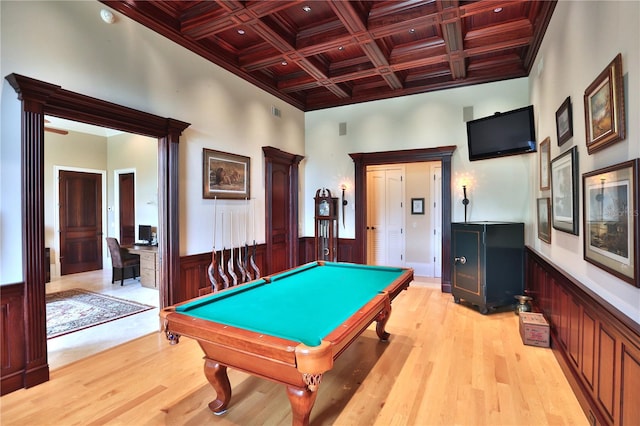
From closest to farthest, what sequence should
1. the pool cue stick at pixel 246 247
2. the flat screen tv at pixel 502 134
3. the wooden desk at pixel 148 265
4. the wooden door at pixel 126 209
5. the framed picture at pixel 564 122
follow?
the framed picture at pixel 564 122, the flat screen tv at pixel 502 134, the pool cue stick at pixel 246 247, the wooden desk at pixel 148 265, the wooden door at pixel 126 209

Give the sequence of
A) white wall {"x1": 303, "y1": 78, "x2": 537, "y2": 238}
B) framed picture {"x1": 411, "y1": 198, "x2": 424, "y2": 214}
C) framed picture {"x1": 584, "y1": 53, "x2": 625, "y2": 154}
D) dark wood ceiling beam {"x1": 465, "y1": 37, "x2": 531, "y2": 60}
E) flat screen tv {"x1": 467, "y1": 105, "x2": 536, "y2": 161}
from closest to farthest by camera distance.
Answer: framed picture {"x1": 584, "y1": 53, "x2": 625, "y2": 154} < dark wood ceiling beam {"x1": 465, "y1": 37, "x2": 531, "y2": 60} < flat screen tv {"x1": 467, "y1": 105, "x2": 536, "y2": 161} < white wall {"x1": 303, "y1": 78, "x2": 537, "y2": 238} < framed picture {"x1": 411, "y1": 198, "x2": 424, "y2": 214}

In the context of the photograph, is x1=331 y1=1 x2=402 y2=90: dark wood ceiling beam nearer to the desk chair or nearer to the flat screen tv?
the flat screen tv

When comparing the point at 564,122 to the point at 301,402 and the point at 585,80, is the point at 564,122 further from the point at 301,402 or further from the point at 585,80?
the point at 301,402

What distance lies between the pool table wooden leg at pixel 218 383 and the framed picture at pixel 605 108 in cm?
289

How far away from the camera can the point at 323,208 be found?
6395 millimetres

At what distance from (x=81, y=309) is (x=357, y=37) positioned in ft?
17.8

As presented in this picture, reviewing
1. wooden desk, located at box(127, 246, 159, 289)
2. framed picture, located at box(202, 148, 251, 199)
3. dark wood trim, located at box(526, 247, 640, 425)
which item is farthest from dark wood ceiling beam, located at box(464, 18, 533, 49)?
wooden desk, located at box(127, 246, 159, 289)

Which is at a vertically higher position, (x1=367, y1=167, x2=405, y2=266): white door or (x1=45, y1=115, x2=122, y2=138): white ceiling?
(x1=45, y1=115, x2=122, y2=138): white ceiling

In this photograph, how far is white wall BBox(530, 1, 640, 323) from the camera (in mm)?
1658

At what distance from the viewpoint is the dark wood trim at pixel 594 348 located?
1.61 m

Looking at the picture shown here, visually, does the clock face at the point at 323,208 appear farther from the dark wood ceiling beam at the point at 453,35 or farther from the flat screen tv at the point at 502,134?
the dark wood ceiling beam at the point at 453,35

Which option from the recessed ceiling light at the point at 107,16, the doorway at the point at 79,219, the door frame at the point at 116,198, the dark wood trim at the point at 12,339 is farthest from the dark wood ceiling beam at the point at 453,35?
the doorway at the point at 79,219

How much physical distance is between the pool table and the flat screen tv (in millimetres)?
3270

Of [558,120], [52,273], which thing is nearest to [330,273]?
Result: [558,120]
